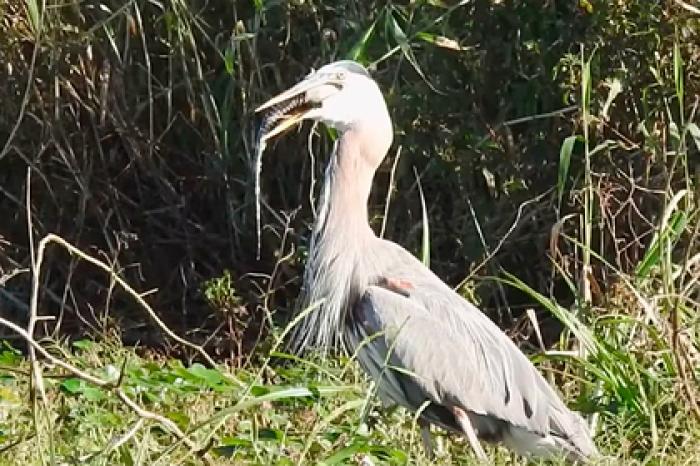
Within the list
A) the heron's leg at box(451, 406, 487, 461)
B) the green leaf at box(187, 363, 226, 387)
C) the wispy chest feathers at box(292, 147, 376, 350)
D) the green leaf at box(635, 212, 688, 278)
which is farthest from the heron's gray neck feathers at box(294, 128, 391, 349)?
the green leaf at box(635, 212, 688, 278)

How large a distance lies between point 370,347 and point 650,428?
32.1 inches

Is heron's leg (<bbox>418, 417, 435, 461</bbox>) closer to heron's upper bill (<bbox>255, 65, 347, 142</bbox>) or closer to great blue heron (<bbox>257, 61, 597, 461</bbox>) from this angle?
great blue heron (<bbox>257, 61, 597, 461</bbox>)

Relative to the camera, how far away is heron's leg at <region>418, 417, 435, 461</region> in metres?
4.56

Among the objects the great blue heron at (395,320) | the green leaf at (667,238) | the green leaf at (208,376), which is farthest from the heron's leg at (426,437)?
the green leaf at (667,238)

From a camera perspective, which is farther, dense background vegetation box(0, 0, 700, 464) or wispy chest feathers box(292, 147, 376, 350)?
wispy chest feathers box(292, 147, 376, 350)

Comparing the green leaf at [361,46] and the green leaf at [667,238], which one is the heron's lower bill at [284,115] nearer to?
the green leaf at [361,46]

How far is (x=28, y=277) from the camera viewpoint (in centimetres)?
705

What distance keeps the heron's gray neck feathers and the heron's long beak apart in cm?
16

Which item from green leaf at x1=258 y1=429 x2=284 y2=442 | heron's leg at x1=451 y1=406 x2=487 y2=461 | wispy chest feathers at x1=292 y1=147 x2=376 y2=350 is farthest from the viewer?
wispy chest feathers at x1=292 y1=147 x2=376 y2=350

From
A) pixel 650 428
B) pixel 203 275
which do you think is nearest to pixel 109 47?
pixel 203 275

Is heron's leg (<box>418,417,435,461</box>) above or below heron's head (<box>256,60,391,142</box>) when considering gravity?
below

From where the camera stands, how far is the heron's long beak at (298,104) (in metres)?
4.81

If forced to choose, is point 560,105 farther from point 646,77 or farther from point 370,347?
point 370,347

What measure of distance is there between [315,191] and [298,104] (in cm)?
171
